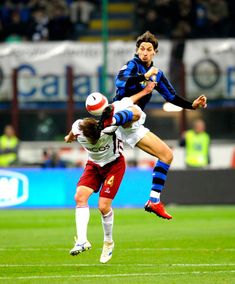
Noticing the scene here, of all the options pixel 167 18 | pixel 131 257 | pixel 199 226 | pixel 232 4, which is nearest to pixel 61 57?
pixel 167 18

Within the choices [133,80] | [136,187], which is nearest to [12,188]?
[136,187]

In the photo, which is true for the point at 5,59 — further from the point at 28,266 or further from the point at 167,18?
the point at 28,266

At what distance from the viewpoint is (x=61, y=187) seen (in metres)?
25.8

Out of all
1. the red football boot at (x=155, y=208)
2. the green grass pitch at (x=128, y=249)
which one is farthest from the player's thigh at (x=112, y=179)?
the green grass pitch at (x=128, y=249)

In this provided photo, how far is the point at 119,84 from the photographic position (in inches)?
569

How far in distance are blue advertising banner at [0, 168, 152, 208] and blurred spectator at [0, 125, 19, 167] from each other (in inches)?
145

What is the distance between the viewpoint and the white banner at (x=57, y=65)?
31844 mm

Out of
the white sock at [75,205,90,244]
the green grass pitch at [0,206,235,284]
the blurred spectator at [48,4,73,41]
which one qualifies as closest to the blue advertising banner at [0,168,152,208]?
the green grass pitch at [0,206,235,284]

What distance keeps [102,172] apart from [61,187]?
11476mm

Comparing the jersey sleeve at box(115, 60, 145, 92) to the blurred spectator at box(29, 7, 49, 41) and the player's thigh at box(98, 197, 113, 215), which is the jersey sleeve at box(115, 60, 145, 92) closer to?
the player's thigh at box(98, 197, 113, 215)

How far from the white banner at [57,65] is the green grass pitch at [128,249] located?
7.94m

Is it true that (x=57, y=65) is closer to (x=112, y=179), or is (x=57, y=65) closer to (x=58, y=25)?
(x=58, y=25)

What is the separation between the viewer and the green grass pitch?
1305 cm

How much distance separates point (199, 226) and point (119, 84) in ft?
21.9
